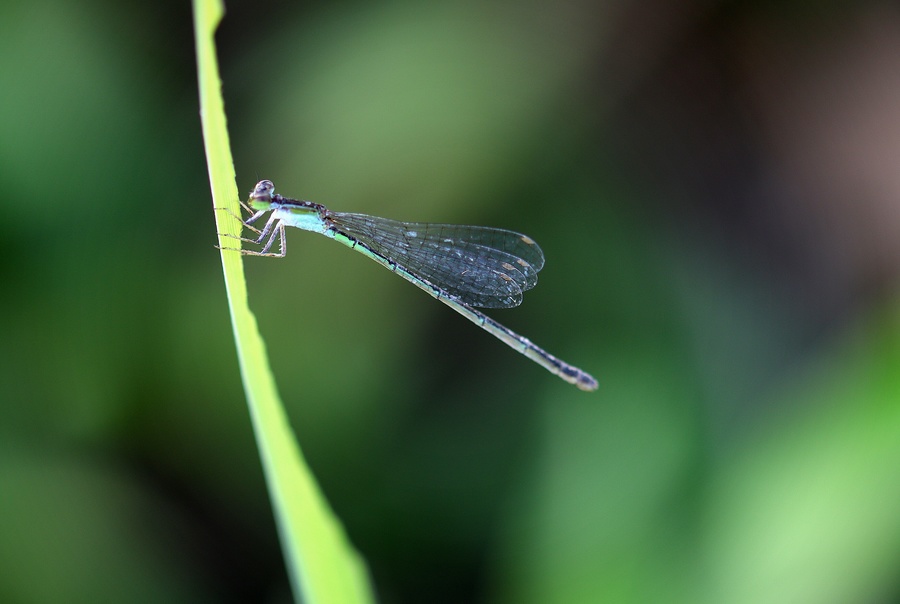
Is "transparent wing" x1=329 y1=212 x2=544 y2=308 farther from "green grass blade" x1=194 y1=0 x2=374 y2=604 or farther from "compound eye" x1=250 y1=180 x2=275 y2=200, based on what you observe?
"green grass blade" x1=194 y1=0 x2=374 y2=604

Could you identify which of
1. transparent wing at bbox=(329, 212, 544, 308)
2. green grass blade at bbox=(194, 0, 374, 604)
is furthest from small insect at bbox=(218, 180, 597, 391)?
green grass blade at bbox=(194, 0, 374, 604)

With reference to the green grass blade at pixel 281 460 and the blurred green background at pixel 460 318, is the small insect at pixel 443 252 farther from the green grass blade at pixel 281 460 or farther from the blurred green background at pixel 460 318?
the green grass blade at pixel 281 460

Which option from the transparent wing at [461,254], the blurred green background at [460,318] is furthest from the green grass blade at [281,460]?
the transparent wing at [461,254]

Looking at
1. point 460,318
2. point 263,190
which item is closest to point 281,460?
point 263,190

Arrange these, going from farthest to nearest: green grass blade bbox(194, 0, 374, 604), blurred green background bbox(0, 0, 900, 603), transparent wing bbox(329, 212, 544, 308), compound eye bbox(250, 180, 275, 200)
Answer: transparent wing bbox(329, 212, 544, 308) → compound eye bbox(250, 180, 275, 200) → blurred green background bbox(0, 0, 900, 603) → green grass blade bbox(194, 0, 374, 604)

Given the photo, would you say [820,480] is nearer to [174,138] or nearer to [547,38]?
[547,38]

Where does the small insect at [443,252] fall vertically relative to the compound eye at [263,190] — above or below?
below
